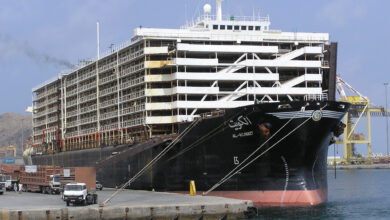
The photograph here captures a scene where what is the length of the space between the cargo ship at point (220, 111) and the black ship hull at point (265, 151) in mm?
66

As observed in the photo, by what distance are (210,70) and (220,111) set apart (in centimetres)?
678

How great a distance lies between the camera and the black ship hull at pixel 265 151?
41.3m

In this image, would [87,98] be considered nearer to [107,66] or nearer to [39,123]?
[107,66]

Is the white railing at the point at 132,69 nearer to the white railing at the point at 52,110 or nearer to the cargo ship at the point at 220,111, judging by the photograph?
the cargo ship at the point at 220,111

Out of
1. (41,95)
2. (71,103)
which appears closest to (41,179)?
(71,103)

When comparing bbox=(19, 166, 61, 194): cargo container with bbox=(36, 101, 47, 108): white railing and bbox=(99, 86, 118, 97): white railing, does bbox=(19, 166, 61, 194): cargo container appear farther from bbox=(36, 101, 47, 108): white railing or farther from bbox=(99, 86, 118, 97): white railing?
bbox=(36, 101, 47, 108): white railing

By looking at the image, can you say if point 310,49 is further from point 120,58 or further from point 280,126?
point 120,58

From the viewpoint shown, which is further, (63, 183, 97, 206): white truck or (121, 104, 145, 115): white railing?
(121, 104, 145, 115): white railing

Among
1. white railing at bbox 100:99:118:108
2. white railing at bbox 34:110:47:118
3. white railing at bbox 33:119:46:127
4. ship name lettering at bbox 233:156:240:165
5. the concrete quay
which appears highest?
white railing at bbox 34:110:47:118

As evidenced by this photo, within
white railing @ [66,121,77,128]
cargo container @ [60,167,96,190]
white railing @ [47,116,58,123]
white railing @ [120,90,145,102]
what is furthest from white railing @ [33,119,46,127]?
cargo container @ [60,167,96,190]

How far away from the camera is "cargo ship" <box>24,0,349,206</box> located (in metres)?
41.8

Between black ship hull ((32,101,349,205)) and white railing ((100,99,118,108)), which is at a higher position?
white railing ((100,99,118,108))

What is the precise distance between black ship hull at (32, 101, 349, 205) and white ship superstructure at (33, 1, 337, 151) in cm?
429

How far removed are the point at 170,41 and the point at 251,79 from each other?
7.47 metres
